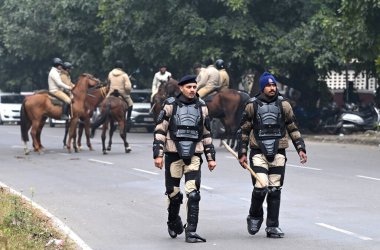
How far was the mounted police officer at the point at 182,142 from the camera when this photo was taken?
1199cm

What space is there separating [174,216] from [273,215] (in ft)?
3.56

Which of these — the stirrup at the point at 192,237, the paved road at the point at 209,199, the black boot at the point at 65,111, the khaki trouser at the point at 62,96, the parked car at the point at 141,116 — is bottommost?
the parked car at the point at 141,116

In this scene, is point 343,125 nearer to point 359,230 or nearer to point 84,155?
point 84,155

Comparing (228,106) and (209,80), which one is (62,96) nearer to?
(209,80)

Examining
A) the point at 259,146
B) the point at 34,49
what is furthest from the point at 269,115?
the point at 34,49

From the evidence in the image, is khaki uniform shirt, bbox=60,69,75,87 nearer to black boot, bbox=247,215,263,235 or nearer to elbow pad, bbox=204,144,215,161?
elbow pad, bbox=204,144,215,161

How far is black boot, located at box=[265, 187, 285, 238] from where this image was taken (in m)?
12.1

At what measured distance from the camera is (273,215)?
12.1m

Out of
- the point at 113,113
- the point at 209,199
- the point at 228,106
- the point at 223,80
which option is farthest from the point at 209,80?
the point at 209,199

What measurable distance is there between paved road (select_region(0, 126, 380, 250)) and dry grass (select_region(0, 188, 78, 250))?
422mm

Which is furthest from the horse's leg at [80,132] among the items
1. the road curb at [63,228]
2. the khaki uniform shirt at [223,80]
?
the road curb at [63,228]

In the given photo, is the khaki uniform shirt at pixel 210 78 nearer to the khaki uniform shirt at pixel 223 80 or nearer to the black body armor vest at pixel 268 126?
the khaki uniform shirt at pixel 223 80

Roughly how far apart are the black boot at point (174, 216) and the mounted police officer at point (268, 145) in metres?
0.80

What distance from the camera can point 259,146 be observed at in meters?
12.3
